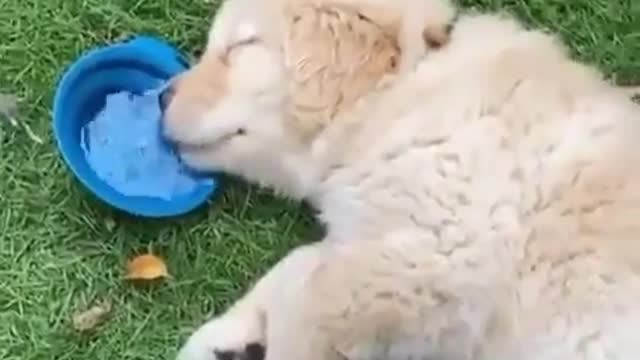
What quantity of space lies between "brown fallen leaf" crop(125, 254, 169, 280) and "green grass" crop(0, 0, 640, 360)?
0.02 m

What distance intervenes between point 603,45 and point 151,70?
2.60 feet

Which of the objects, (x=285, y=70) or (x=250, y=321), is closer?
(x=285, y=70)

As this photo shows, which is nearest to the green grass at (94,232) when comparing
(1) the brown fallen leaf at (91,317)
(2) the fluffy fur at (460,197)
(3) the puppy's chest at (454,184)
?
(1) the brown fallen leaf at (91,317)

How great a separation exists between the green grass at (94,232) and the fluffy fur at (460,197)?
0.77 feet

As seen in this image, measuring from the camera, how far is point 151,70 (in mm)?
2799

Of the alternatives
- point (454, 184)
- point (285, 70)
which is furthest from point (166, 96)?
point (454, 184)

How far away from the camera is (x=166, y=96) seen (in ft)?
8.66

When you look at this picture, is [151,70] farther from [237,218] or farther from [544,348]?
[544,348]

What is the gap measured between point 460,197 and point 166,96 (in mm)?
530

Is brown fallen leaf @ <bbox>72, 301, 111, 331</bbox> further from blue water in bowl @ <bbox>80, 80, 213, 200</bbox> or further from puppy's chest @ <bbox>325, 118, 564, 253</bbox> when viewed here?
puppy's chest @ <bbox>325, 118, 564, 253</bbox>

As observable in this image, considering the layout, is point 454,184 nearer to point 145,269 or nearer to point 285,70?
point 285,70

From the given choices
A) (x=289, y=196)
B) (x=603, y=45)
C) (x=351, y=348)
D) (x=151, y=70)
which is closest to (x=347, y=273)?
(x=351, y=348)

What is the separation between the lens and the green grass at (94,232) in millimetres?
2713

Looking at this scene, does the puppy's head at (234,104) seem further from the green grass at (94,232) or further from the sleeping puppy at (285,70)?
the green grass at (94,232)
